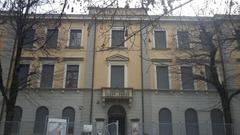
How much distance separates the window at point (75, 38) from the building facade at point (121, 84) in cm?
8

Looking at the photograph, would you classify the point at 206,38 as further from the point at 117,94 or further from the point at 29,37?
the point at 29,37

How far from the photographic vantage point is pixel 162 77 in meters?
25.9

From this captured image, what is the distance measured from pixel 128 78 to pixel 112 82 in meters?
1.36

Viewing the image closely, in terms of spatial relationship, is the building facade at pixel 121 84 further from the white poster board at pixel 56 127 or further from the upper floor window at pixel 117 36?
the white poster board at pixel 56 127

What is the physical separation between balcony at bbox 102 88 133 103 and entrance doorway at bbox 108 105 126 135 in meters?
0.84

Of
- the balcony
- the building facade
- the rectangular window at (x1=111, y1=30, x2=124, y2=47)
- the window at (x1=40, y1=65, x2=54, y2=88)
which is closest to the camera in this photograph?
the balcony

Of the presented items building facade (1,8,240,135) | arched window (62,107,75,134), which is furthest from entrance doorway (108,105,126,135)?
arched window (62,107,75,134)

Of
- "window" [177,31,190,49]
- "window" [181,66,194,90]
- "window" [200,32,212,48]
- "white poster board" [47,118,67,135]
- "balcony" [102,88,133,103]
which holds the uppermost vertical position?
"window" [177,31,190,49]

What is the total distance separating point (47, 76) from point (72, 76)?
2.07 m

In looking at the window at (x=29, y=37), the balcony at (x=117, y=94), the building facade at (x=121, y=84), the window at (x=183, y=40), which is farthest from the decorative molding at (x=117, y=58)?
the window at (x=29, y=37)

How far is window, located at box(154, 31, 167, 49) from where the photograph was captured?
89.7 ft

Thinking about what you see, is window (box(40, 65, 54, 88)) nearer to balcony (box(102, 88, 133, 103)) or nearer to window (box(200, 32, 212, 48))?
balcony (box(102, 88, 133, 103))

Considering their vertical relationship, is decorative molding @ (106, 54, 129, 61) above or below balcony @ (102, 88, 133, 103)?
above

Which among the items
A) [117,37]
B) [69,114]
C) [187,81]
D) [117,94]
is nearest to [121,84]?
[117,94]
